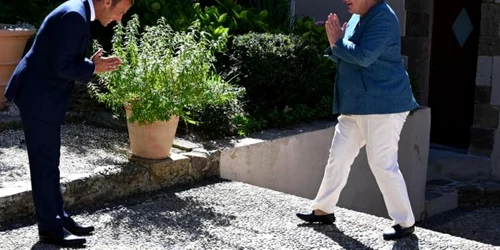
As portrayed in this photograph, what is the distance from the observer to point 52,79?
4.30 m

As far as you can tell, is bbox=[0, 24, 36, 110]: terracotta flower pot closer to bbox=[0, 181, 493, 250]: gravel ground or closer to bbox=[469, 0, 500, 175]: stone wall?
bbox=[0, 181, 493, 250]: gravel ground

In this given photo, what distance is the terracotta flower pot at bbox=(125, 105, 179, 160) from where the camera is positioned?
5688mm

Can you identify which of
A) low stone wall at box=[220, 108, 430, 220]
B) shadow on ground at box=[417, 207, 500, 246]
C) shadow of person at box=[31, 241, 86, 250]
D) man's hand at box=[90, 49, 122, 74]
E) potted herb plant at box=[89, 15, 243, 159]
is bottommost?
shadow on ground at box=[417, 207, 500, 246]

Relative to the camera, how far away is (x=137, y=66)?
5703 mm

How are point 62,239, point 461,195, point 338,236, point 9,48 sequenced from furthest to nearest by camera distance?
point 461,195
point 9,48
point 338,236
point 62,239

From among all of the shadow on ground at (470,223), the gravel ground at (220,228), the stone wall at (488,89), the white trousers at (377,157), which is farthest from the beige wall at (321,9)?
the white trousers at (377,157)

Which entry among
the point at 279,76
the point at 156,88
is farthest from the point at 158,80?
the point at 279,76

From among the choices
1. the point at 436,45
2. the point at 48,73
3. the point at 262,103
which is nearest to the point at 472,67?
the point at 436,45

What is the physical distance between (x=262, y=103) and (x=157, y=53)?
1810 millimetres

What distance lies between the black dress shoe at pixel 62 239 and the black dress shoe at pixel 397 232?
5.58ft

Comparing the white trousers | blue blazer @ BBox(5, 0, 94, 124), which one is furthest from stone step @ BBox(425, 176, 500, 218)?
blue blazer @ BBox(5, 0, 94, 124)

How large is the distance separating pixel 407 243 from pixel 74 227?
186 centimetres

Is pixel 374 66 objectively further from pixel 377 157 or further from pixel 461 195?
pixel 461 195

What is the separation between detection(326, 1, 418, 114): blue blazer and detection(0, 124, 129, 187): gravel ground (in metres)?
1.76
